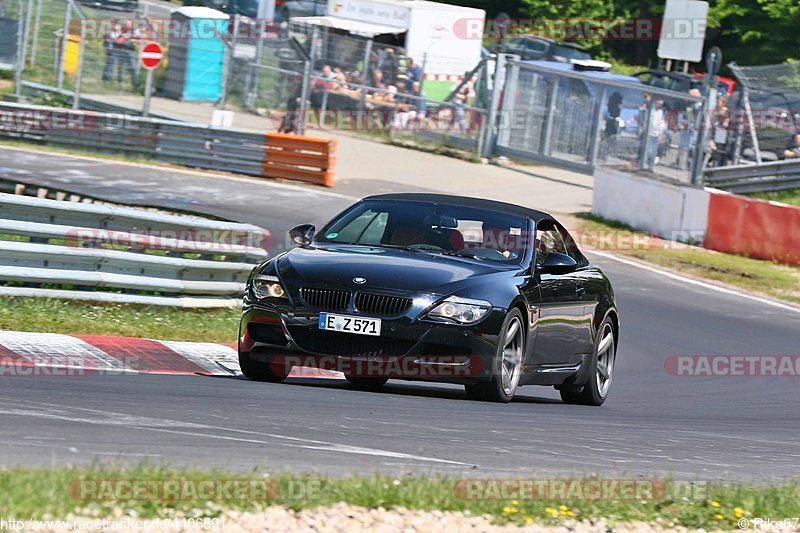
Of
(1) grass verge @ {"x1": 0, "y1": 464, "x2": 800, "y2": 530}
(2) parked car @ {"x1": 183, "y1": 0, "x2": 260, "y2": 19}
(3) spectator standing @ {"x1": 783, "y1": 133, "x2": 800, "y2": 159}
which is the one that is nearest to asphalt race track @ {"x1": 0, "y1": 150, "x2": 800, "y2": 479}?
(1) grass verge @ {"x1": 0, "y1": 464, "x2": 800, "y2": 530}

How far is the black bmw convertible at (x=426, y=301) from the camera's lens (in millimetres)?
8391

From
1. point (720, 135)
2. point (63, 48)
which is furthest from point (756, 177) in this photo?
point (63, 48)

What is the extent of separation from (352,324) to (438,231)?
55.0 inches

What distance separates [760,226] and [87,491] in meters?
17.9

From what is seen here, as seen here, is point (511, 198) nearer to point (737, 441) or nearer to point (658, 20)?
point (737, 441)

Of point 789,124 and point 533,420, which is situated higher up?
point 789,124

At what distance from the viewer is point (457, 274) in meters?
8.72

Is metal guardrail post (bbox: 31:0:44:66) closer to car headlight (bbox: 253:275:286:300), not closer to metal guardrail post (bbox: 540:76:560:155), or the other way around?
metal guardrail post (bbox: 540:76:560:155)

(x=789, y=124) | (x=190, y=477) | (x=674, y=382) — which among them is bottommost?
(x=674, y=382)

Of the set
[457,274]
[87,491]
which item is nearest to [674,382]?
[457,274]

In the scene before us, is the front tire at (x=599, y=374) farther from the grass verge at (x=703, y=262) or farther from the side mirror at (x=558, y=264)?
the grass verge at (x=703, y=262)

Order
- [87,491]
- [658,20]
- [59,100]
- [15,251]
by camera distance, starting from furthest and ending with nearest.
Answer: [658,20] → [59,100] → [15,251] → [87,491]

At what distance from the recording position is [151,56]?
28953 mm

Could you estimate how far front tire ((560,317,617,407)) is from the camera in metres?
10.5
